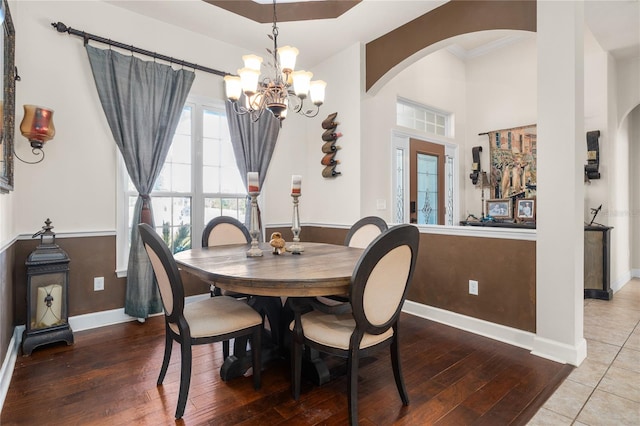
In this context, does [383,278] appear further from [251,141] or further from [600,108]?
[600,108]

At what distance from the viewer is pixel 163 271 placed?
1771 mm

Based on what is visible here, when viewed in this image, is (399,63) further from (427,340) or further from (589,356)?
(589,356)

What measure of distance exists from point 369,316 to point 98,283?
8.77 feet

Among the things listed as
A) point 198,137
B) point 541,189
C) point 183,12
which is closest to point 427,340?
point 541,189

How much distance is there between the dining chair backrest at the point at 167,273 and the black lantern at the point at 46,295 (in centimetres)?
137

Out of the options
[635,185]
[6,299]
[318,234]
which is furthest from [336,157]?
[635,185]

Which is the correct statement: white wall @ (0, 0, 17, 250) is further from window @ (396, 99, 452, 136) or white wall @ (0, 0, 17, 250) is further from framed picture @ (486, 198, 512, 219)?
framed picture @ (486, 198, 512, 219)

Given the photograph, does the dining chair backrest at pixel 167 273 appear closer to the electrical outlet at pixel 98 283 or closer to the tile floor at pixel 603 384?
the electrical outlet at pixel 98 283

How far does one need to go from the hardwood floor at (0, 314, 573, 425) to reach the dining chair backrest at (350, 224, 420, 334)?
0.55 meters

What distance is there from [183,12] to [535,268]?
386cm

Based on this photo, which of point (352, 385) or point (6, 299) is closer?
point (352, 385)

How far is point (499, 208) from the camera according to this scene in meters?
4.92

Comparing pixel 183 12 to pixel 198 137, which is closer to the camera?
pixel 183 12

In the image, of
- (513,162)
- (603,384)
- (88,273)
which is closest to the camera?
(603,384)
